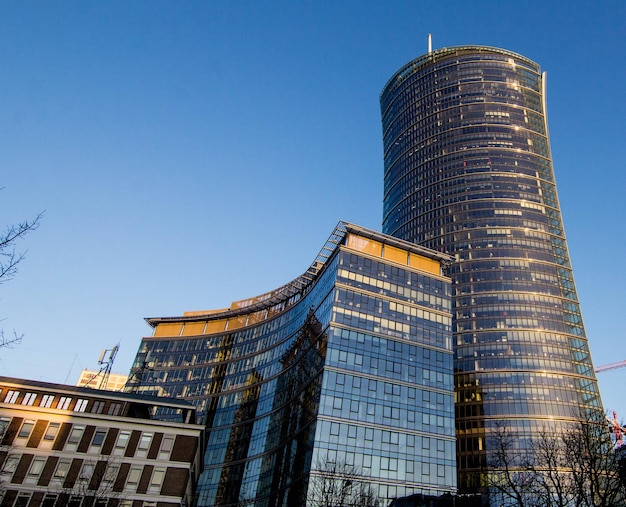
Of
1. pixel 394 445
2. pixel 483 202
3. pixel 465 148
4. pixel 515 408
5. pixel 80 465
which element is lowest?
pixel 80 465

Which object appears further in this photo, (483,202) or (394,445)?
(483,202)

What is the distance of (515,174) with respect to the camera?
148875mm

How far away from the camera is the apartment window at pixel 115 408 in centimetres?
5722

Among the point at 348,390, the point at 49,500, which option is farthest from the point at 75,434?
the point at 348,390

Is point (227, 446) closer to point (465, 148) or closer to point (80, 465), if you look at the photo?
point (80, 465)

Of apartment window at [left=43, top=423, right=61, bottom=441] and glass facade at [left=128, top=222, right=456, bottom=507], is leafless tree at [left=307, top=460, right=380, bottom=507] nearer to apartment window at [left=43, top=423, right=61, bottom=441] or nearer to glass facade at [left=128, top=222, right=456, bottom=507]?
glass facade at [left=128, top=222, right=456, bottom=507]

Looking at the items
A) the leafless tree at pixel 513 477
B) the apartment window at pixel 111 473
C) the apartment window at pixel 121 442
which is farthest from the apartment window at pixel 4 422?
the leafless tree at pixel 513 477

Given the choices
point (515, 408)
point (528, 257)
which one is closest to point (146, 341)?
point (515, 408)

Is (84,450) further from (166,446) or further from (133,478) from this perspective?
(166,446)

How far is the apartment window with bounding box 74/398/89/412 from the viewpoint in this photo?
56.1 metres

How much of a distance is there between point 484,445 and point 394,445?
55553mm

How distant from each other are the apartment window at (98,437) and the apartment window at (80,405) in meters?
3.25

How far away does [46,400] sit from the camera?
55656 mm

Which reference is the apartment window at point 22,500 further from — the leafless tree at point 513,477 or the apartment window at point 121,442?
the leafless tree at point 513,477
